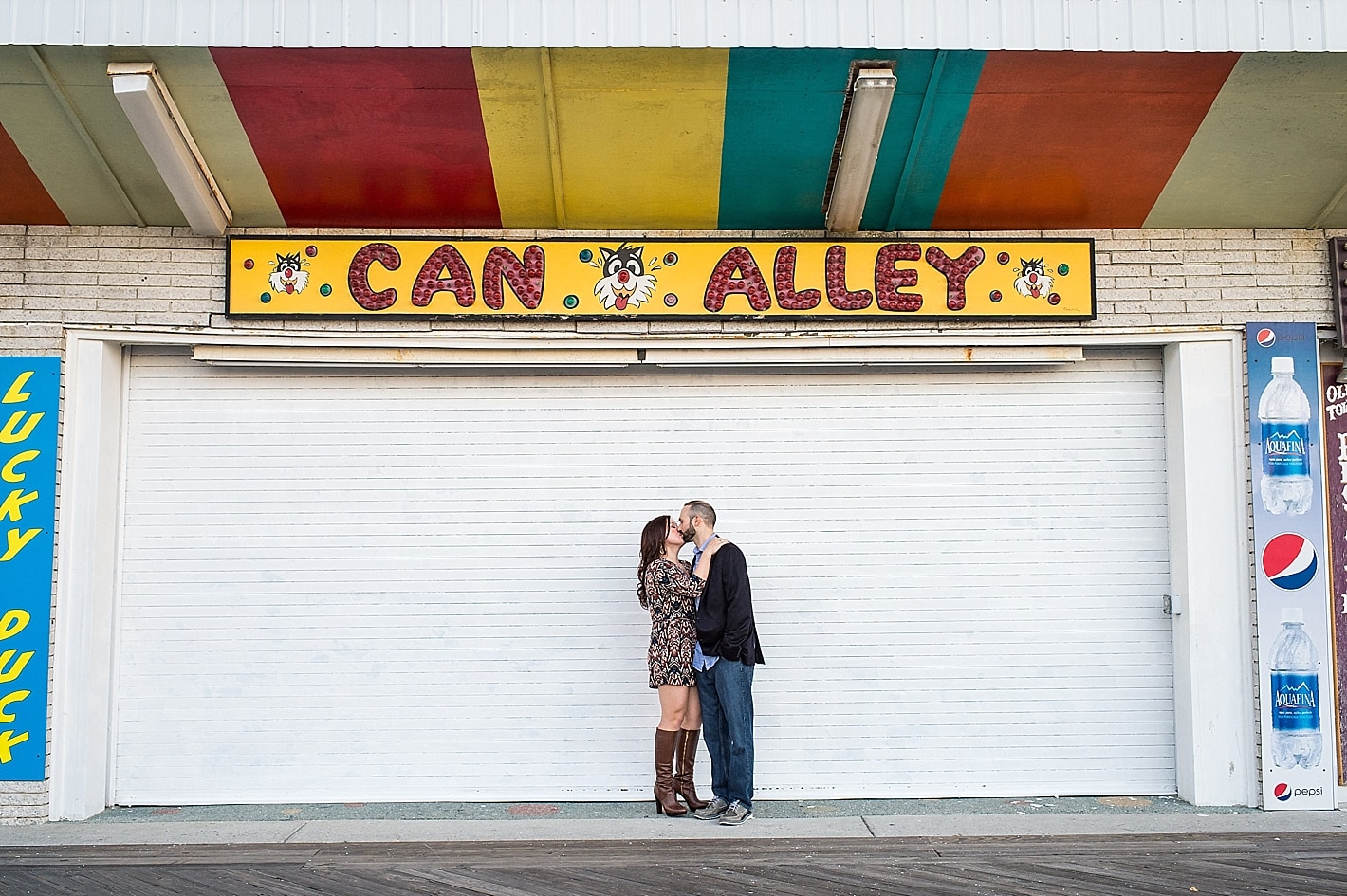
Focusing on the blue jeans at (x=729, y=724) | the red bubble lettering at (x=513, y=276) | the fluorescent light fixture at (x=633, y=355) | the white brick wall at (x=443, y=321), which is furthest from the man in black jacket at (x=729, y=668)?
the red bubble lettering at (x=513, y=276)

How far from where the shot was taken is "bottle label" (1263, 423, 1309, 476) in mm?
6902

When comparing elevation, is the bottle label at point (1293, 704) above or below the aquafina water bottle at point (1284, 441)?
below

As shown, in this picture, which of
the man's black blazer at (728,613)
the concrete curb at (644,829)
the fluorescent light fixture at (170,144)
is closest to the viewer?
the fluorescent light fixture at (170,144)

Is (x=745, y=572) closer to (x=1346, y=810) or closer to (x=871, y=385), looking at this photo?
(x=871, y=385)

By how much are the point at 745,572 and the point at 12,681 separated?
14.4 feet

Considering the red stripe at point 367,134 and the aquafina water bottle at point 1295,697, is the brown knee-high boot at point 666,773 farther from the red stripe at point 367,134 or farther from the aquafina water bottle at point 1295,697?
the aquafina water bottle at point 1295,697

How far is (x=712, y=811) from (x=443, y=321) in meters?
3.40

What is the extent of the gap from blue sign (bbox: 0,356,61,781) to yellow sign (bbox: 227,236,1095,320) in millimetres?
1287

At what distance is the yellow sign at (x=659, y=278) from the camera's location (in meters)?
6.88

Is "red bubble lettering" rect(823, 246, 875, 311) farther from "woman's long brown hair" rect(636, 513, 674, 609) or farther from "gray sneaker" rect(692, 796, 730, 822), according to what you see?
"gray sneaker" rect(692, 796, 730, 822)

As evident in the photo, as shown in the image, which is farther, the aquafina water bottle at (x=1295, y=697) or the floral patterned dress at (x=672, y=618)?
the aquafina water bottle at (x=1295, y=697)

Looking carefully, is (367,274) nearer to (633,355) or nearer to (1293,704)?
(633,355)

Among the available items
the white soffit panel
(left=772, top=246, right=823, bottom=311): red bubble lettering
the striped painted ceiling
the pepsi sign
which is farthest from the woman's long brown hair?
the pepsi sign

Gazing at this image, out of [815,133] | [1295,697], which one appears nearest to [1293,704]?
[1295,697]
